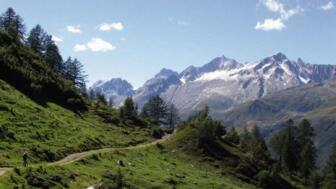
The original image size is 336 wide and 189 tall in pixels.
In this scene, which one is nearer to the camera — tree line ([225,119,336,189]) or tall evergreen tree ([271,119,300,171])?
tree line ([225,119,336,189])

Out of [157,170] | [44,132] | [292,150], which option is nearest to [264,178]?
[157,170]

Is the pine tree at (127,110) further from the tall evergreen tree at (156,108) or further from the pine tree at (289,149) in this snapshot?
the pine tree at (289,149)

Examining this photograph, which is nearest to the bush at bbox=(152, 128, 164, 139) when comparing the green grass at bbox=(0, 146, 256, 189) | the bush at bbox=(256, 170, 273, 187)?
the green grass at bbox=(0, 146, 256, 189)

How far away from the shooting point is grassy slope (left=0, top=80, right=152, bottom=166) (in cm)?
6744

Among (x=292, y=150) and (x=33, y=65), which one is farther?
(x=292, y=150)

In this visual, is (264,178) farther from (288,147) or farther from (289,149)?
(289,149)

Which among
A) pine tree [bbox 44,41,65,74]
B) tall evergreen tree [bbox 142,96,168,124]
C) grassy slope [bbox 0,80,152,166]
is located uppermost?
pine tree [bbox 44,41,65,74]

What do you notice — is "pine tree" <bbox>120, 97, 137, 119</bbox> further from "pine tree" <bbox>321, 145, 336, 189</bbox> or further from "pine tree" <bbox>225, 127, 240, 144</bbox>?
"pine tree" <bbox>321, 145, 336, 189</bbox>

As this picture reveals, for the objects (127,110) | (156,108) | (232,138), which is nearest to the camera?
(127,110)

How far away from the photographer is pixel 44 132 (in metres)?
78.1

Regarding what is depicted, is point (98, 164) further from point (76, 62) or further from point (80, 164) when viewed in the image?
point (76, 62)

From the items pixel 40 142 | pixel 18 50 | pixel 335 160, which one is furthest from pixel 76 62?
pixel 40 142

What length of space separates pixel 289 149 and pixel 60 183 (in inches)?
4091

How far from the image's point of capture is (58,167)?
60.2m
